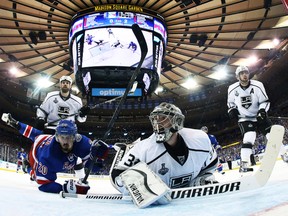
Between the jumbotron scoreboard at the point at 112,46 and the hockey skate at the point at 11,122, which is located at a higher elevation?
the jumbotron scoreboard at the point at 112,46

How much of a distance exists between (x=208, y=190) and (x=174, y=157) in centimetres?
47

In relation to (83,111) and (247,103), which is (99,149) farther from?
(247,103)

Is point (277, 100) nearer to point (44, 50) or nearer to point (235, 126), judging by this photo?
point (235, 126)

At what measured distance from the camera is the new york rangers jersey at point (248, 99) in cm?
415

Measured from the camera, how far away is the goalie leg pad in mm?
1546

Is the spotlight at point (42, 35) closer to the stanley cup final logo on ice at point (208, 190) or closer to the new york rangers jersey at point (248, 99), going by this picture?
the new york rangers jersey at point (248, 99)

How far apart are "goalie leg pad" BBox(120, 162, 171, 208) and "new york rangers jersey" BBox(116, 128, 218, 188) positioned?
249 mm

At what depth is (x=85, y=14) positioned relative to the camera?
7734mm

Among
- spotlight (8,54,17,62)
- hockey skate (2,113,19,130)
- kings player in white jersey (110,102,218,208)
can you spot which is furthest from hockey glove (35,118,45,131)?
spotlight (8,54,17,62)

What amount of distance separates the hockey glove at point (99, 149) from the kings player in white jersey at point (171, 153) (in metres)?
0.52

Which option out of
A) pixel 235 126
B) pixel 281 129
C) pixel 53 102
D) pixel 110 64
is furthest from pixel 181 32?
pixel 235 126

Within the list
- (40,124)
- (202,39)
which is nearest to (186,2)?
(202,39)

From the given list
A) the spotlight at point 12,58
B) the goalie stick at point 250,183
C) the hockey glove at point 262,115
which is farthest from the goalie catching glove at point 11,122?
the spotlight at point 12,58

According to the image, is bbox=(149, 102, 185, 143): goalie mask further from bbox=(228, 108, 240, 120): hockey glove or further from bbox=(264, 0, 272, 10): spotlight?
bbox=(264, 0, 272, 10): spotlight
